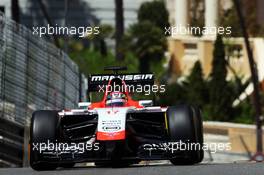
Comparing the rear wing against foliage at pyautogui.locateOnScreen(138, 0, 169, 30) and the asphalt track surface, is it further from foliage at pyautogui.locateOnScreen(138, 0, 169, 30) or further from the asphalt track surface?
foliage at pyautogui.locateOnScreen(138, 0, 169, 30)

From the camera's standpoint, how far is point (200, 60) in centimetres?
5050

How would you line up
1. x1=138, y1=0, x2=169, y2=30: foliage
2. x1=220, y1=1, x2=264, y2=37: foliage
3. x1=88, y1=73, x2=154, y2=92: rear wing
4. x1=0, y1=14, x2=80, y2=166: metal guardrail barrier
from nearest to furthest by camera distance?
1. x1=88, y1=73, x2=154, y2=92: rear wing
2. x1=0, y1=14, x2=80, y2=166: metal guardrail barrier
3. x1=220, y1=1, x2=264, y2=37: foliage
4. x1=138, y1=0, x2=169, y2=30: foliage

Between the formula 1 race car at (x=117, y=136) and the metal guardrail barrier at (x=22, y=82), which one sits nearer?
the formula 1 race car at (x=117, y=136)

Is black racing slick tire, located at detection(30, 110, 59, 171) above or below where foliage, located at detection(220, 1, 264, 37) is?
below

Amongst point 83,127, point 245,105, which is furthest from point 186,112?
point 245,105

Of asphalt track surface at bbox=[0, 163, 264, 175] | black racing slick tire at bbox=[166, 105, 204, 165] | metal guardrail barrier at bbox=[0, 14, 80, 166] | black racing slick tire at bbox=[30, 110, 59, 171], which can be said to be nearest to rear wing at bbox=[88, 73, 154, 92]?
black racing slick tire at bbox=[166, 105, 204, 165]

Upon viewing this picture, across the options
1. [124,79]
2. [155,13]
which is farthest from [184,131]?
[155,13]

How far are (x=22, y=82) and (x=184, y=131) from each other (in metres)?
7.52

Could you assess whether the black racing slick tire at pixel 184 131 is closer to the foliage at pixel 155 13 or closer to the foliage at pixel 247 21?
the foliage at pixel 247 21

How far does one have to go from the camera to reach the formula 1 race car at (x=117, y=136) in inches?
688

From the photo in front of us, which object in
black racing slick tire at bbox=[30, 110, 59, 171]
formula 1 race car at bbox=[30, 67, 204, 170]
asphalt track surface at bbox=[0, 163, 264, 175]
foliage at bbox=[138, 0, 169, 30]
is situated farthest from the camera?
foliage at bbox=[138, 0, 169, 30]

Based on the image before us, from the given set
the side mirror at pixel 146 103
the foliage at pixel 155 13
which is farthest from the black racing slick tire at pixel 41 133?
the foliage at pixel 155 13

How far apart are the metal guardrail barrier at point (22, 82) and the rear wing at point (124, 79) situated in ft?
11.3

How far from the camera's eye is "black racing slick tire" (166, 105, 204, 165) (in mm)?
17516
